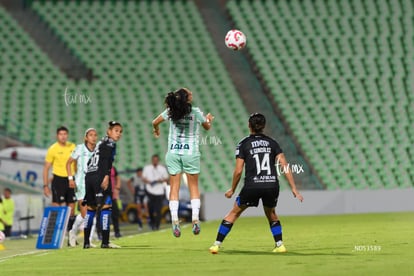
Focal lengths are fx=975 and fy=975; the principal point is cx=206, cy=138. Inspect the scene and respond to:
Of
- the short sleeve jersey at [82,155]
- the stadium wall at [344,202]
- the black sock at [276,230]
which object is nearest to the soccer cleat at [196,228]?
the black sock at [276,230]

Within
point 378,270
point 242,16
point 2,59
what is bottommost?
point 378,270

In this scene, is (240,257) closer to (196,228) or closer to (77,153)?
(196,228)

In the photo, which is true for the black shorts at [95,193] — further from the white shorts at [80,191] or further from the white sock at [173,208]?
the white shorts at [80,191]

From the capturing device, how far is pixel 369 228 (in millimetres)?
19500

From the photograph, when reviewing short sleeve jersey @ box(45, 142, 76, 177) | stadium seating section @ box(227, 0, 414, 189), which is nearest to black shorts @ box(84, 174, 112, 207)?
short sleeve jersey @ box(45, 142, 76, 177)

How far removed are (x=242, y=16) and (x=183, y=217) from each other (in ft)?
35.3

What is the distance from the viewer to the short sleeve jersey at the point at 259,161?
41.3ft

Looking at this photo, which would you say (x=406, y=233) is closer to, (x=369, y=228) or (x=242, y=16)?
(x=369, y=228)

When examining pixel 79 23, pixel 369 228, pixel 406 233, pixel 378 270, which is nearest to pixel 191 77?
pixel 79 23

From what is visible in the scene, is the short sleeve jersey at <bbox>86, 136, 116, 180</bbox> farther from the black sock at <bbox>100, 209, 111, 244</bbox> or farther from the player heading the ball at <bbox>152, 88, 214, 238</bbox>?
the player heading the ball at <bbox>152, 88, 214, 238</bbox>

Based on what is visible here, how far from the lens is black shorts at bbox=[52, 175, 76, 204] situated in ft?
59.5

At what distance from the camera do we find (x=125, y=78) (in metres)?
35.0

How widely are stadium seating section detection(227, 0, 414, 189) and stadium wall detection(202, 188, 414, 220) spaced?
3.87 feet

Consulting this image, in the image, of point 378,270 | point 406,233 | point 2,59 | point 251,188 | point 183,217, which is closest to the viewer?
point 378,270
